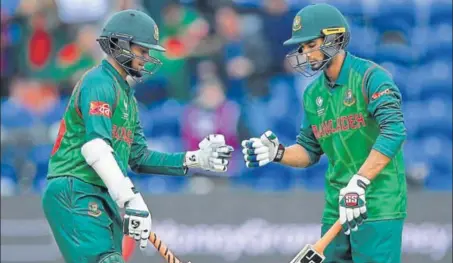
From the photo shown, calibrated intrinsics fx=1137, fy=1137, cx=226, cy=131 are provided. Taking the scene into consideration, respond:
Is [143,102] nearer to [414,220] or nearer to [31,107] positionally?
[31,107]

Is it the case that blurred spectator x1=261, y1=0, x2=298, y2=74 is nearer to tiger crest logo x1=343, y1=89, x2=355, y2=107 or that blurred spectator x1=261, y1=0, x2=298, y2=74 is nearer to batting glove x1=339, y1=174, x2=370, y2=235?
tiger crest logo x1=343, y1=89, x2=355, y2=107

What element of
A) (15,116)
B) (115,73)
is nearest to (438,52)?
(15,116)

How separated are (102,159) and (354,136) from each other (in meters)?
1.65

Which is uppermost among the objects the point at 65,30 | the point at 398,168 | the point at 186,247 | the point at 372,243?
the point at 65,30

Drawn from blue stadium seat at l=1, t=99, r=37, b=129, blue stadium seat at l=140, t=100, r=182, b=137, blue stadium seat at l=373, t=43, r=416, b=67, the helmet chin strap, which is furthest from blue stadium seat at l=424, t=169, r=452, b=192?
the helmet chin strap

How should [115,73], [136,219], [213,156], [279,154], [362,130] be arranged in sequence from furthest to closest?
1. [279,154]
2. [213,156]
3. [362,130]
4. [115,73]
5. [136,219]

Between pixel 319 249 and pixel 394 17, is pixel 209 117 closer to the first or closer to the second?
pixel 394 17

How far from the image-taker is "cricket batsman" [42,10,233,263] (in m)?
6.68

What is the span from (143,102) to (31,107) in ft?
3.77

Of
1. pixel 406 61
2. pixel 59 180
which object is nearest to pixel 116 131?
pixel 59 180

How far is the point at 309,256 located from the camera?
7.18m

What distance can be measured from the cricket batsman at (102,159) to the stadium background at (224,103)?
4063 millimetres

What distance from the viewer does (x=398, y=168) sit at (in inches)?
285

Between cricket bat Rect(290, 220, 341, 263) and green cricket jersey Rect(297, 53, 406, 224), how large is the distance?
0.22 m
